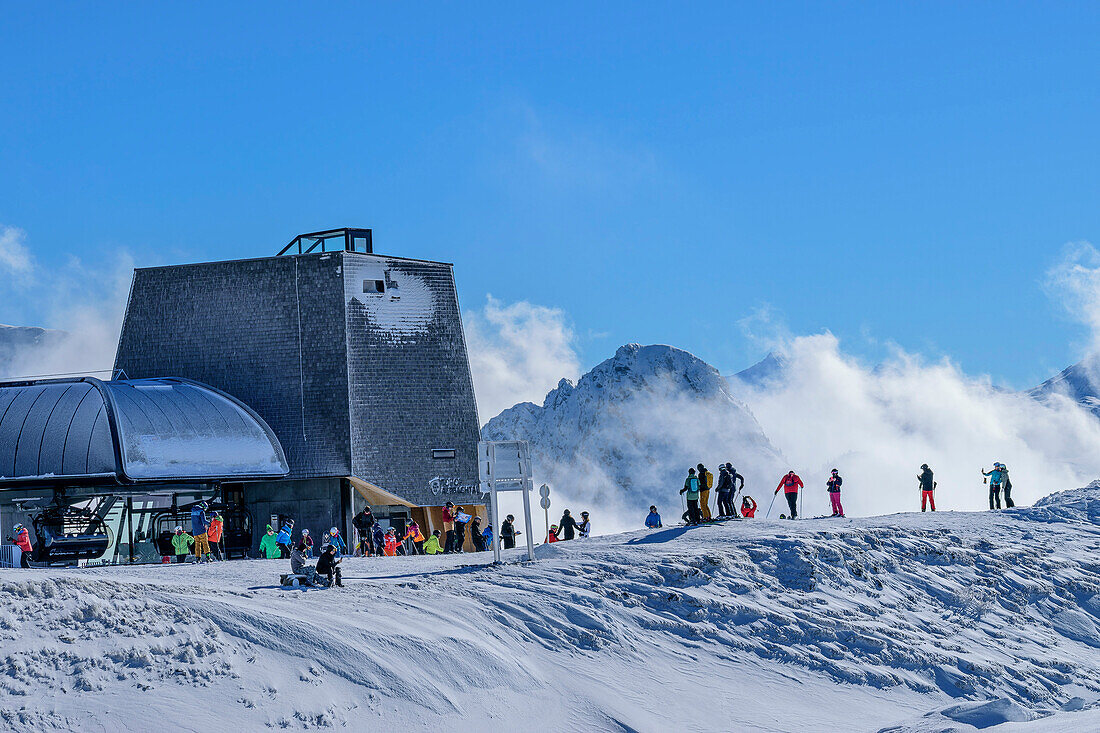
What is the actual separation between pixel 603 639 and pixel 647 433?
11997 cm

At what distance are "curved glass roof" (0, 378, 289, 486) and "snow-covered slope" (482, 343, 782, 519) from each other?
10211 cm

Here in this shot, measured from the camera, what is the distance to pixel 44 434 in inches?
1240

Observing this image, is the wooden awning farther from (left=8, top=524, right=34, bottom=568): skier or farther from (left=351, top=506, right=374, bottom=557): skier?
(left=8, top=524, right=34, bottom=568): skier

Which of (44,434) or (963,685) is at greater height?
(44,434)

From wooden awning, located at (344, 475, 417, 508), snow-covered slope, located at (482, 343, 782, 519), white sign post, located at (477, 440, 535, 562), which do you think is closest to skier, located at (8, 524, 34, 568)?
wooden awning, located at (344, 475, 417, 508)

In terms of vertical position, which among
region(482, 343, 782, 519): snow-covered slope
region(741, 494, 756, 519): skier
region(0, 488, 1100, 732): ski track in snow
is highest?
region(482, 343, 782, 519): snow-covered slope

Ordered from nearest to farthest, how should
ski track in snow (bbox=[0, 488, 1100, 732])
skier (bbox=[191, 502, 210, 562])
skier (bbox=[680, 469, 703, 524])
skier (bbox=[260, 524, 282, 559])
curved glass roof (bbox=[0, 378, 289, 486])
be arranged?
ski track in snow (bbox=[0, 488, 1100, 732]), skier (bbox=[680, 469, 703, 524]), skier (bbox=[191, 502, 210, 562]), skier (bbox=[260, 524, 282, 559]), curved glass roof (bbox=[0, 378, 289, 486])

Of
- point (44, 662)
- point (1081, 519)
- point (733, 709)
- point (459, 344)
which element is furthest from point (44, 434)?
point (1081, 519)

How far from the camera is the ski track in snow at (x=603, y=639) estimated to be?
44.1 ft

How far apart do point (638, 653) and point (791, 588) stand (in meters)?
4.76

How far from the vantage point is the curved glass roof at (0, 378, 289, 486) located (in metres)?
30.9

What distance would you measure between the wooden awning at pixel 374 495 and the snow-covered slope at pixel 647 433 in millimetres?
99721

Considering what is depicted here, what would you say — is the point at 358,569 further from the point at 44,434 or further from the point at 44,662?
the point at 44,434

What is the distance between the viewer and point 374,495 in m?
35.6
